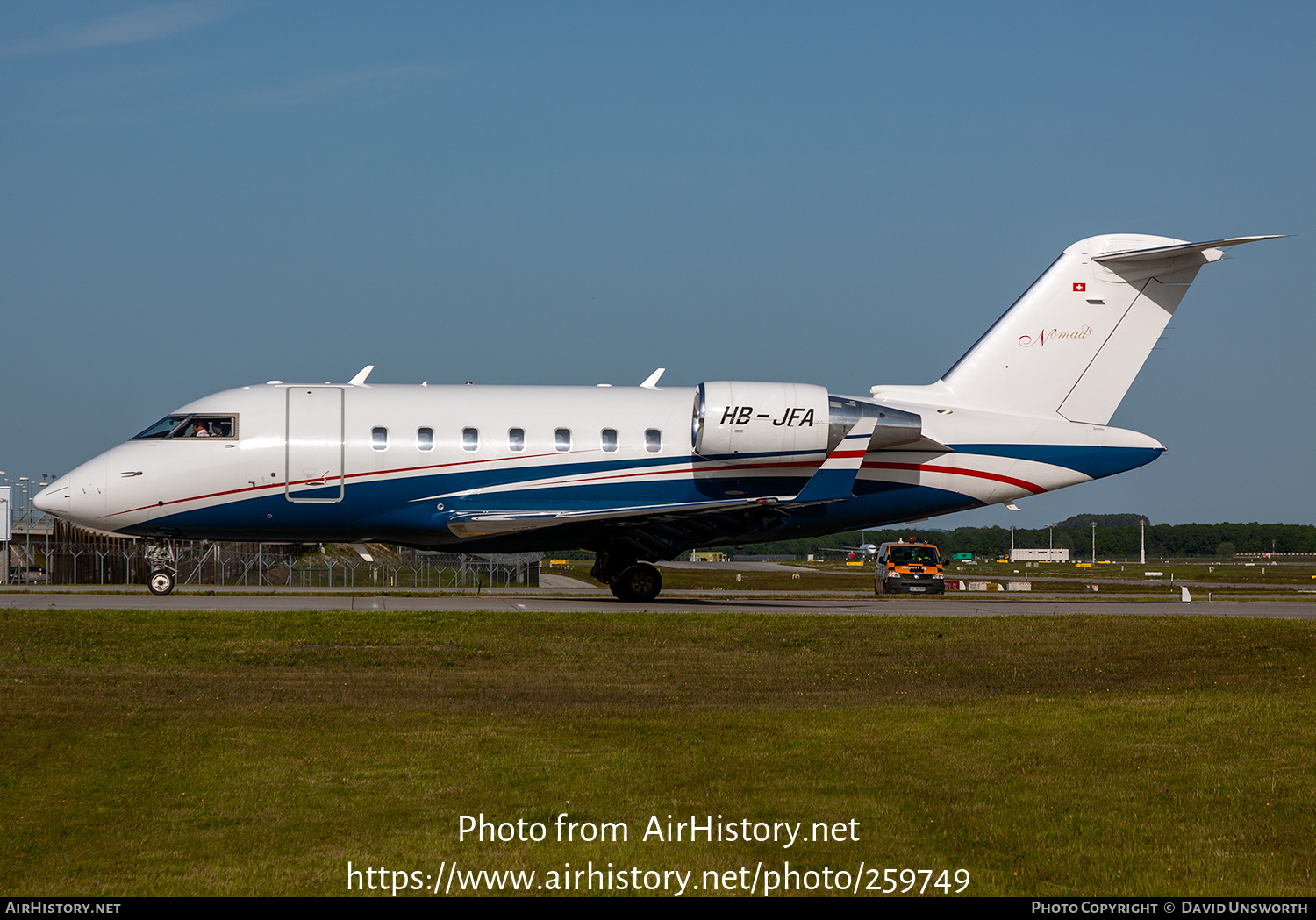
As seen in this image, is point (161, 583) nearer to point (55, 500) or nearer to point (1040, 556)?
point (55, 500)

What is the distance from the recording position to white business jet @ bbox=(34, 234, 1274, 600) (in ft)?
82.1

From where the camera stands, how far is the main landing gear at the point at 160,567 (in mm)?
26469

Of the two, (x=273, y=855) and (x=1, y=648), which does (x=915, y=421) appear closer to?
(x=1, y=648)

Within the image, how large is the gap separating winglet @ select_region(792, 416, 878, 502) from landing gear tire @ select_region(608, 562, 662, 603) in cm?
376

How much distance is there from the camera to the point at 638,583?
2670 centimetres

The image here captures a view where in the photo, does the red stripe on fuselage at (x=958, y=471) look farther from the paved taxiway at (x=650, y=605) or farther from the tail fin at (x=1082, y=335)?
the paved taxiway at (x=650, y=605)

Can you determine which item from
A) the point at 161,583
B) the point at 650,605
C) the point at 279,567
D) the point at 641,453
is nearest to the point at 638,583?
the point at 650,605

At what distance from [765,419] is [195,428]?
12.3 meters

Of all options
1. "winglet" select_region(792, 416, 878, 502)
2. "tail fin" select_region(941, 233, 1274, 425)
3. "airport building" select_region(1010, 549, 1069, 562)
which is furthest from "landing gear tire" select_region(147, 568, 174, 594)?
"airport building" select_region(1010, 549, 1069, 562)

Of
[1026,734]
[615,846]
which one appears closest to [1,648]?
[615,846]

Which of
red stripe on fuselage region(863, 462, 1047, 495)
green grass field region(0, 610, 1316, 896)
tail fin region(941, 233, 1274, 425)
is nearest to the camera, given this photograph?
green grass field region(0, 610, 1316, 896)

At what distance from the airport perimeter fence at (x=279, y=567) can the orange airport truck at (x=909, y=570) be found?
13166 mm

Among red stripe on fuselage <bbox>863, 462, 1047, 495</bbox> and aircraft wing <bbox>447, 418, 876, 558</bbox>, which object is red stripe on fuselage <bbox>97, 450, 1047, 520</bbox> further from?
aircraft wing <bbox>447, 418, 876, 558</bbox>

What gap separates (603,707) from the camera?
13023mm
